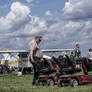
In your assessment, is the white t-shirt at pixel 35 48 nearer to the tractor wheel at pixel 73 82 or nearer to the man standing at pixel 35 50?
the man standing at pixel 35 50

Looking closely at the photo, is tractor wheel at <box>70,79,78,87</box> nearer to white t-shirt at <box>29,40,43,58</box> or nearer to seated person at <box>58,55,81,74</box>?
seated person at <box>58,55,81,74</box>

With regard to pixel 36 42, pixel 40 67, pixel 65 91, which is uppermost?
pixel 36 42

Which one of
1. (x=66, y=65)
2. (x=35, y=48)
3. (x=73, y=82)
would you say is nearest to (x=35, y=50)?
(x=35, y=48)

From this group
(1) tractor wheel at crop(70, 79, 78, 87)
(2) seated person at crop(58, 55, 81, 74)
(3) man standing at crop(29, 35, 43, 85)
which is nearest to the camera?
(1) tractor wheel at crop(70, 79, 78, 87)

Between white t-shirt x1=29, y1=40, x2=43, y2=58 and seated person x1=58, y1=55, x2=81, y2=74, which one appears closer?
seated person x1=58, y1=55, x2=81, y2=74

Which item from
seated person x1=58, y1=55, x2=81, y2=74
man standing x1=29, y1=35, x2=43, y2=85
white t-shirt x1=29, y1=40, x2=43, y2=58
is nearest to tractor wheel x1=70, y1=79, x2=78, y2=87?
seated person x1=58, y1=55, x2=81, y2=74

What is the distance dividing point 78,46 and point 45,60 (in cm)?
626

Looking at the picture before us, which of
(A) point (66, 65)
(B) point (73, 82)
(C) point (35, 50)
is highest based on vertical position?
(C) point (35, 50)

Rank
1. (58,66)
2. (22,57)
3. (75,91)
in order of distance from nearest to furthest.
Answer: (75,91)
(58,66)
(22,57)

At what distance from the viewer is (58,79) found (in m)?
9.27

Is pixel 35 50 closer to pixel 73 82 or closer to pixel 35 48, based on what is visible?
pixel 35 48

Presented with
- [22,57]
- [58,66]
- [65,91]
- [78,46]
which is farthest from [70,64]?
[22,57]

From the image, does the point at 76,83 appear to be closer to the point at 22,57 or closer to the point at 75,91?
the point at 75,91

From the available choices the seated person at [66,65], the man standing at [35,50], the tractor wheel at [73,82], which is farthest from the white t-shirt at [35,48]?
the tractor wheel at [73,82]
